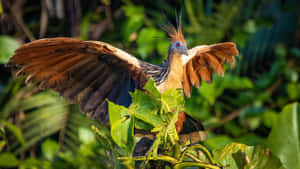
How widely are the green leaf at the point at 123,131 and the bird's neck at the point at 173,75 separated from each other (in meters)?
0.13

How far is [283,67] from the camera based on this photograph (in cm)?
137

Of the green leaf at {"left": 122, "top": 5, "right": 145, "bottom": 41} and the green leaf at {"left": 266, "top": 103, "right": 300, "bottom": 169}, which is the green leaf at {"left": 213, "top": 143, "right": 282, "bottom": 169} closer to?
the green leaf at {"left": 266, "top": 103, "right": 300, "bottom": 169}

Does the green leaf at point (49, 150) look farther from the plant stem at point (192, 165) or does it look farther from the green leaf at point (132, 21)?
the plant stem at point (192, 165)

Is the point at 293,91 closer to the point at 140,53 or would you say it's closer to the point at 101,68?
the point at 140,53

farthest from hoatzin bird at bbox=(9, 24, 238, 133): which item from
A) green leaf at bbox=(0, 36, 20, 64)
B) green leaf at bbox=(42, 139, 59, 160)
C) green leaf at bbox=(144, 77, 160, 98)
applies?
green leaf at bbox=(42, 139, 59, 160)

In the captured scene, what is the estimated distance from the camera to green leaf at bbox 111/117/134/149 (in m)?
0.28

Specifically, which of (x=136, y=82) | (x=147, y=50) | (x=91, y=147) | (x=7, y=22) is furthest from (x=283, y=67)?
(x=7, y=22)

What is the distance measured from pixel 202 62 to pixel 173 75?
75mm

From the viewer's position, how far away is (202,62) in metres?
0.46

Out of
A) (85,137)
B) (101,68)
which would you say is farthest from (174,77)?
(85,137)

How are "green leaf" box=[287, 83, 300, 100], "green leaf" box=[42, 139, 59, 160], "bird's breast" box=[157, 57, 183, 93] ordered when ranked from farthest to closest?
"green leaf" box=[287, 83, 300, 100] → "green leaf" box=[42, 139, 59, 160] → "bird's breast" box=[157, 57, 183, 93]

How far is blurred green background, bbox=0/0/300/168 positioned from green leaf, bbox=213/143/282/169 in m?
0.55

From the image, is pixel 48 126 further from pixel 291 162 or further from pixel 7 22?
pixel 291 162

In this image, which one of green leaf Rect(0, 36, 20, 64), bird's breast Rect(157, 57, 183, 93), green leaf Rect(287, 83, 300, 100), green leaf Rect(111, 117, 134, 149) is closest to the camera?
green leaf Rect(111, 117, 134, 149)
